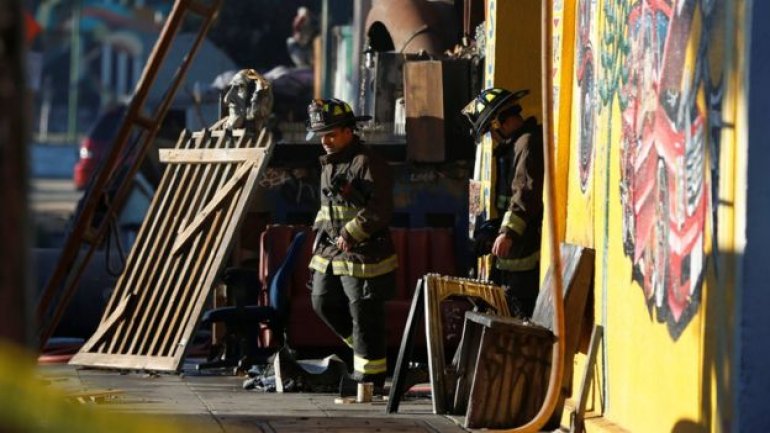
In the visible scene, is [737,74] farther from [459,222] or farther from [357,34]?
[357,34]

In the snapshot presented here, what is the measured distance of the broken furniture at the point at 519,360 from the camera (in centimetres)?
890

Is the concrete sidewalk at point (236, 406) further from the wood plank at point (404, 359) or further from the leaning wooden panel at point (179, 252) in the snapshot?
the leaning wooden panel at point (179, 252)

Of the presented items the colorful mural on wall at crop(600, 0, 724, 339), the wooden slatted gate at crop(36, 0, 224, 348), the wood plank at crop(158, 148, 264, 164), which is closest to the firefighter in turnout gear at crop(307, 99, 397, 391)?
the wood plank at crop(158, 148, 264, 164)

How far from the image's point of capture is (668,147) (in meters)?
7.23

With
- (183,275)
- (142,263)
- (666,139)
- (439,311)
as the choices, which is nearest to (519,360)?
(439,311)

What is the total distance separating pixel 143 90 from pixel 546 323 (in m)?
6.60

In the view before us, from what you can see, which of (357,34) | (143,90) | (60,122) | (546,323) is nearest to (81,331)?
(143,90)

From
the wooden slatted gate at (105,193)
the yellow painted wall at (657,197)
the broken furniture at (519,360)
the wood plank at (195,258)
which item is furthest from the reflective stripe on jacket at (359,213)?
the wooden slatted gate at (105,193)

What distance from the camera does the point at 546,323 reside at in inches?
361

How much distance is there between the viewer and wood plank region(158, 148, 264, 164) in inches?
515

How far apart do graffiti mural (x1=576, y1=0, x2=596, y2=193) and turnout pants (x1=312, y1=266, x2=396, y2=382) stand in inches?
77.4

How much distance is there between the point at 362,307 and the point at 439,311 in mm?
1014

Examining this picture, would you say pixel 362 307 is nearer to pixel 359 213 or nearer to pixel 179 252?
pixel 359 213

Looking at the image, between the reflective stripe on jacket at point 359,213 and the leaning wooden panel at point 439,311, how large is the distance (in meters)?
0.92
